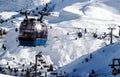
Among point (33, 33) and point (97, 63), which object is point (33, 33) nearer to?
point (33, 33)

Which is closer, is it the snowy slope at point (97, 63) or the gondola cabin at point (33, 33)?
the gondola cabin at point (33, 33)

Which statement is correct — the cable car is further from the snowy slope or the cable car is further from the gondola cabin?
the snowy slope

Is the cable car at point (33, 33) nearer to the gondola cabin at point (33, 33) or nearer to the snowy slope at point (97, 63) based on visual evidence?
the gondola cabin at point (33, 33)

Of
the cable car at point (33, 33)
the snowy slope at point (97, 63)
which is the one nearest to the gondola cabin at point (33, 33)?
the cable car at point (33, 33)

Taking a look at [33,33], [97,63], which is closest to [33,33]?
[33,33]

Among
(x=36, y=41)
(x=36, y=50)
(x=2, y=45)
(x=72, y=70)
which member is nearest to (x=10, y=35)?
(x=2, y=45)

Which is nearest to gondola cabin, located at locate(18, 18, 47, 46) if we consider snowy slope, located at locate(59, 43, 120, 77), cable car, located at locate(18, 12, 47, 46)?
cable car, located at locate(18, 12, 47, 46)

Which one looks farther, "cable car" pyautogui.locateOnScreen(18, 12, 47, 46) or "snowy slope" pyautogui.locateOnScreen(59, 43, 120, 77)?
"snowy slope" pyautogui.locateOnScreen(59, 43, 120, 77)

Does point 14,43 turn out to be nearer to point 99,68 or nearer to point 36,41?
point 99,68
